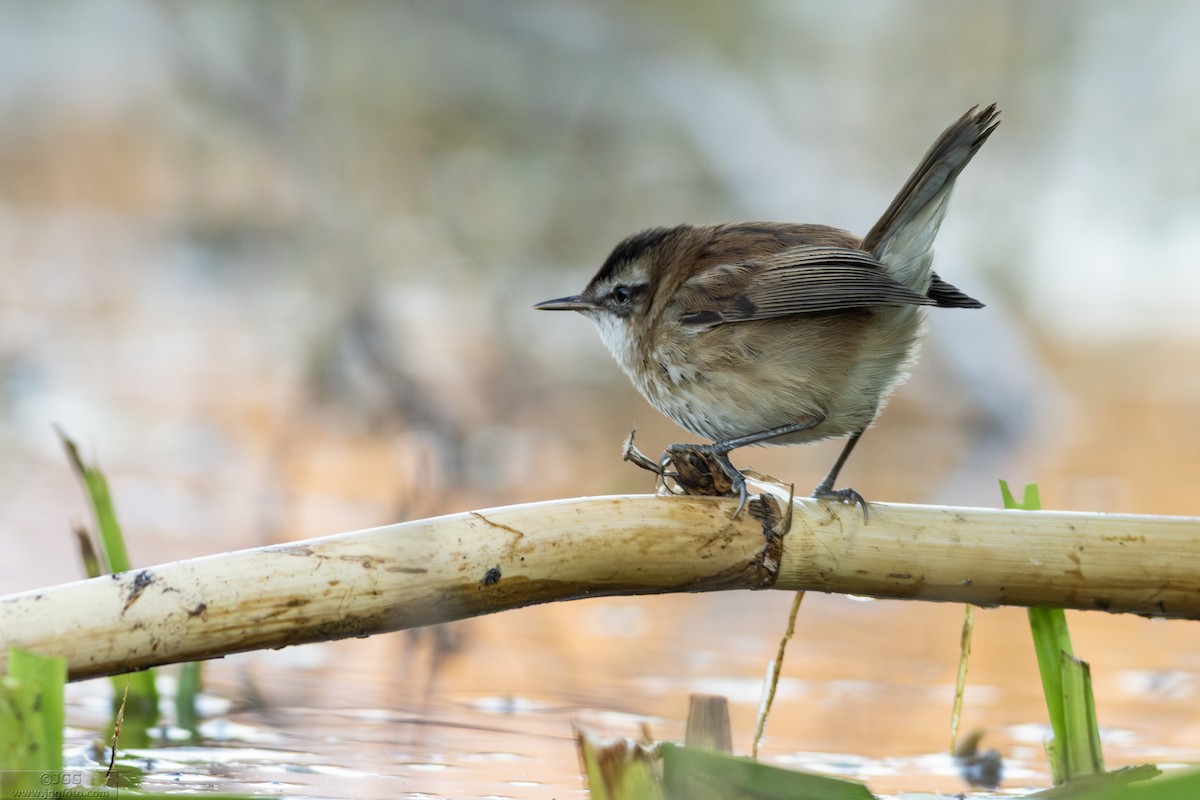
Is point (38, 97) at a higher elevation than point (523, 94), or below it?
higher

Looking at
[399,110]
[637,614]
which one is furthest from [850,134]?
[637,614]

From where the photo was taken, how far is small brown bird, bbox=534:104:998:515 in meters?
3.69

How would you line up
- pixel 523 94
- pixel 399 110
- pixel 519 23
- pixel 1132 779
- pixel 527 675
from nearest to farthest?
pixel 1132 779 < pixel 527 675 < pixel 519 23 < pixel 523 94 < pixel 399 110

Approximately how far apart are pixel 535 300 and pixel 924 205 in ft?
23.1

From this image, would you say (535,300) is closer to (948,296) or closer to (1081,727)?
(948,296)

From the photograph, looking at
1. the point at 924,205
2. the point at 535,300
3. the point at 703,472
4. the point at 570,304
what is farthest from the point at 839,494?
the point at 535,300

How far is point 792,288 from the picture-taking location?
3795mm

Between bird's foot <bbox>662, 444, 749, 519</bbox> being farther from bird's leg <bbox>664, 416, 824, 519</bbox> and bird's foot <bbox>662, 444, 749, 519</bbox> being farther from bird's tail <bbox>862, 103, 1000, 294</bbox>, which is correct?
bird's tail <bbox>862, 103, 1000, 294</bbox>

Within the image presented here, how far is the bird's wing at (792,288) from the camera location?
366 cm

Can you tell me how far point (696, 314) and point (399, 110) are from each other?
12023 mm

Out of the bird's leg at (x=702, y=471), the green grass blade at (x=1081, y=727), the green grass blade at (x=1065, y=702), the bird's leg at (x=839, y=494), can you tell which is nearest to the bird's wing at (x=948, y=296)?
the bird's leg at (x=839, y=494)

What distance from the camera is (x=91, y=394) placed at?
8.34 metres

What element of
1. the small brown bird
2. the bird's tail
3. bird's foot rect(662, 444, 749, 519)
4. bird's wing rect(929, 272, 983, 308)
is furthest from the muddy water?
the bird's tail

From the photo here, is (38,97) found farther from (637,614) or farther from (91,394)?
(637,614)
